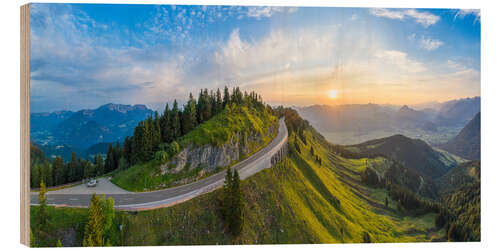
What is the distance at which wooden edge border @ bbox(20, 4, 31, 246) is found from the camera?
7512mm

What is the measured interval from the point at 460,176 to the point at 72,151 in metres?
25.3

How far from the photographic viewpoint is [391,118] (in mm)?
13109

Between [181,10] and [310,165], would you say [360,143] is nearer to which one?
[310,165]

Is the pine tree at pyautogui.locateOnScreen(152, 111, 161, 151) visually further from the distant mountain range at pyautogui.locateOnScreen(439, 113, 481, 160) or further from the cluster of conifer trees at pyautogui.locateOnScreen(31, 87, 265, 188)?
the distant mountain range at pyautogui.locateOnScreen(439, 113, 481, 160)

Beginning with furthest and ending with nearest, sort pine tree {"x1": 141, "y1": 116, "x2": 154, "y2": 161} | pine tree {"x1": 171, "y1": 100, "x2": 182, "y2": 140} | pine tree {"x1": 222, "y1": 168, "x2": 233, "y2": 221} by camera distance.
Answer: pine tree {"x1": 171, "y1": 100, "x2": 182, "y2": 140}, pine tree {"x1": 141, "y1": 116, "x2": 154, "y2": 161}, pine tree {"x1": 222, "y1": 168, "x2": 233, "y2": 221}

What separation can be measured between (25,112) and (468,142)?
1037 inches

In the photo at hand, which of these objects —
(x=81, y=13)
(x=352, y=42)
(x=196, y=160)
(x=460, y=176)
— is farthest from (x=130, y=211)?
(x=460, y=176)

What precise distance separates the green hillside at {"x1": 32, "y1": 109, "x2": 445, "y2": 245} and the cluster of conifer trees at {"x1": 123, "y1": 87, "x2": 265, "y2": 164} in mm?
3201

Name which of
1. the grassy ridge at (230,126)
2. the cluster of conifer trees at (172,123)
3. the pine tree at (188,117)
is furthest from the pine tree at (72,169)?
the pine tree at (188,117)

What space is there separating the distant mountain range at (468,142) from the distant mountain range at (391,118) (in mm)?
377

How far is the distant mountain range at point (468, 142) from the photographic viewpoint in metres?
9.77

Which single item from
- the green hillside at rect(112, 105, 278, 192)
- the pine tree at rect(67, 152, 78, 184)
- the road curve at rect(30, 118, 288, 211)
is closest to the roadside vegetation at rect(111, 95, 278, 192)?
the green hillside at rect(112, 105, 278, 192)

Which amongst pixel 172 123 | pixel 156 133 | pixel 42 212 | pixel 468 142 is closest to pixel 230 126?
pixel 172 123

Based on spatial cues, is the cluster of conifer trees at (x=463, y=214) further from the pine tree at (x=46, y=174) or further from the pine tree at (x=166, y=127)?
the pine tree at (x=46, y=174)
